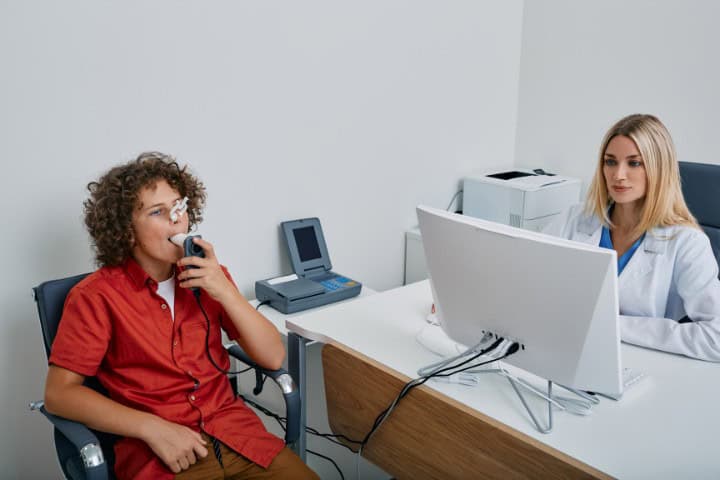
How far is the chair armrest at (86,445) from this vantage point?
1273 millimetres

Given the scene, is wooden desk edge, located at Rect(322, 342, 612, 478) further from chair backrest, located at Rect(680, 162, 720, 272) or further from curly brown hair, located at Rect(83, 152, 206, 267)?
chair backrest, located at Rect(680, 162, 720, 272)

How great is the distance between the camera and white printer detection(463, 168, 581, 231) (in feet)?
9.22

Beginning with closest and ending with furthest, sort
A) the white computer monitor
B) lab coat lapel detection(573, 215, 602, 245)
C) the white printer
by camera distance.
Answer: the white computer monitor < lab coat lapel detection(573, 215, 602, 245) < the white printer

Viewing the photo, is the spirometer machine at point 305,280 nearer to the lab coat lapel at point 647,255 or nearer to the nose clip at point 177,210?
the nose clip at point 177,210

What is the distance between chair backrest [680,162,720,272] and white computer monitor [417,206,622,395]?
0.84m

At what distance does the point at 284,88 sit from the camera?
2.31 m

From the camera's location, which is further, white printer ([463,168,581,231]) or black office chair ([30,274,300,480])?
white printer ([463,168,581,231])

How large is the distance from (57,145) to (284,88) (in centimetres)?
79

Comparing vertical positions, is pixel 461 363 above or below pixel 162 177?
below

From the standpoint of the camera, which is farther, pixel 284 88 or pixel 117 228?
pixel 284 88

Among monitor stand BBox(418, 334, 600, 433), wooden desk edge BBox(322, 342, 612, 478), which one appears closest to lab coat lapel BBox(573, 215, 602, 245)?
monitor stand BBox(418, 334, 600, 433)

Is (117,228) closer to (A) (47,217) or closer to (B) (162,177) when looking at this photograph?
(B) (162,177)

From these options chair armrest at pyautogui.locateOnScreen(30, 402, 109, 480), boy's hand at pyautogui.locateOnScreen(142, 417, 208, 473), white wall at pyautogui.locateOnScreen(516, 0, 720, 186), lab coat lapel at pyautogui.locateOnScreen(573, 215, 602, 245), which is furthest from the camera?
white wall at pyautogui.locateOnScreen(516, 0, 720, 186)

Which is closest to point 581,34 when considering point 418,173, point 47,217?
point 418,173
